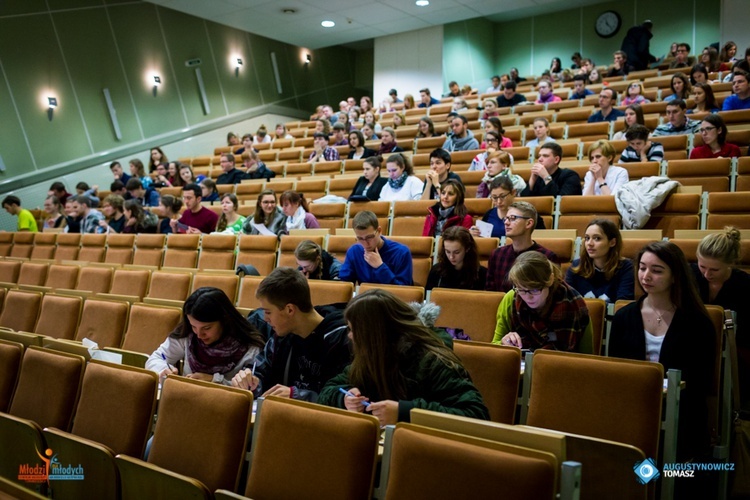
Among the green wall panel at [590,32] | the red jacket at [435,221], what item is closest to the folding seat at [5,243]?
the red jacket at [435,221]

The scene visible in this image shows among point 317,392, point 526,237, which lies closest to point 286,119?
point 526,237

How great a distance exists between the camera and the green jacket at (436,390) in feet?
4.72

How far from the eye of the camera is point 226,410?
149 cm

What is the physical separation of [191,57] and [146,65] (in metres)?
1.02

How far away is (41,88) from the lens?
8.63m

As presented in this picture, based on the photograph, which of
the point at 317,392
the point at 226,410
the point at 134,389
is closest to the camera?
the point at 226,410

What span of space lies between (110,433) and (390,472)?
989 millimetres

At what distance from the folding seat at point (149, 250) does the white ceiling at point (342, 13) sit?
19.2ft

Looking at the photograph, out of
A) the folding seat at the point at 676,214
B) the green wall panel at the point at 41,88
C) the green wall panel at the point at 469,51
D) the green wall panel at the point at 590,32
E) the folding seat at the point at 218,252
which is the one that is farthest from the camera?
the green wall panel at the point at 469,51

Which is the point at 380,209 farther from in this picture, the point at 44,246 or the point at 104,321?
the point at 44,246

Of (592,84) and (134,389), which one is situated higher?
(592,84)

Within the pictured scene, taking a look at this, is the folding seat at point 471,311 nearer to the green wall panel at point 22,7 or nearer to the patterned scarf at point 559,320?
the patterned scarf at point 559,320

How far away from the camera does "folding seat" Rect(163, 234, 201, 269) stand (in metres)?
4.60

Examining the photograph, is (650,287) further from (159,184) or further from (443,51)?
(443,51)
